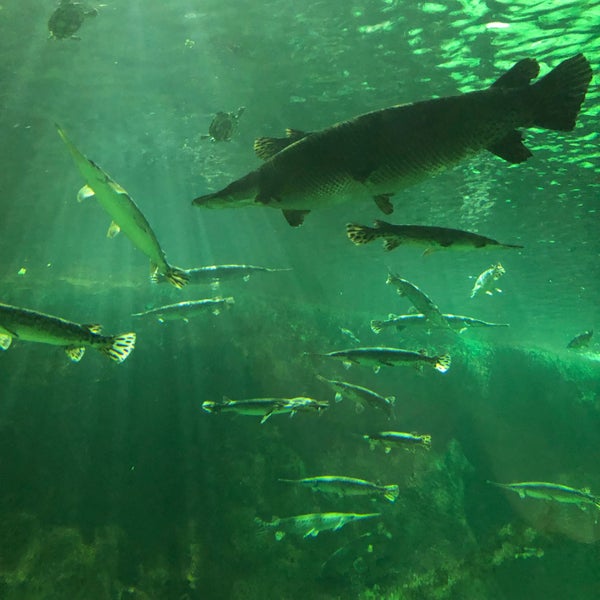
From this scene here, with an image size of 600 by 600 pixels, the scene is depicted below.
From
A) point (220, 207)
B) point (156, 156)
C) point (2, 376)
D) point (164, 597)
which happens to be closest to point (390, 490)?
point (164, 597)

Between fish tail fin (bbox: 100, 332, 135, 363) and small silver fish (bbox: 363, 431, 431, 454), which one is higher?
fish tail fin (bbox: 100, 332, 135, 363)

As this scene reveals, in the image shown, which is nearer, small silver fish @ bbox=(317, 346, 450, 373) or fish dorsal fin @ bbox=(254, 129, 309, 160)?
fish dorsal fin @ bbox=(254, 129, 309, 160)

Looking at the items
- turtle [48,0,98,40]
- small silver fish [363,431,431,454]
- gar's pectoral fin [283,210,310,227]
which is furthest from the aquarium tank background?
gar's pectoral fin [283,210,310,227]

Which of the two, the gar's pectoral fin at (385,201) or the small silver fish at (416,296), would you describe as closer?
the gar's pectoral fin at (385,201)

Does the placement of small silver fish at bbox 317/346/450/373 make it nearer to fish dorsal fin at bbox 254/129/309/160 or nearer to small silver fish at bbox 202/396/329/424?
small silver fish at bbox 202/396/329/424

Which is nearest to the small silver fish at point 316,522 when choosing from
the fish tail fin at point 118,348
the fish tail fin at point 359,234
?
the fish tail fin at point 118,348

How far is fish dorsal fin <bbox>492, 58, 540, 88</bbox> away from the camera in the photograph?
6.28 feet

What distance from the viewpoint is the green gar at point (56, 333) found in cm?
405

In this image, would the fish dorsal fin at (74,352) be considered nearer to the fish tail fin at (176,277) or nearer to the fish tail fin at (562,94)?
the fish tail fin at (176,277)

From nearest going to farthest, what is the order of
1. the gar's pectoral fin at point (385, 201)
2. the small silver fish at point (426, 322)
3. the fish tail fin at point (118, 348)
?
the gar's pectoral fin at point (385, 201) < the fish tail fin at point (118, 348) < the small silver fish at point (426, 322)

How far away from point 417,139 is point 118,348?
3.87 meters

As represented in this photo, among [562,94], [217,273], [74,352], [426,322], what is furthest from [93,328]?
[426,322]

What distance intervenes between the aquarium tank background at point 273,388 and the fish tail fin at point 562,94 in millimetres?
5227

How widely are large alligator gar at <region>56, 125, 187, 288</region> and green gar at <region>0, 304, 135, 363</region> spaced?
133cm
